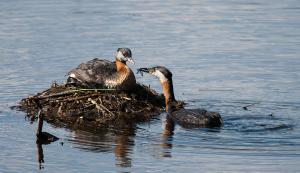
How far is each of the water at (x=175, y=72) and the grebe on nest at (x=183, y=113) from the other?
222 millimetres

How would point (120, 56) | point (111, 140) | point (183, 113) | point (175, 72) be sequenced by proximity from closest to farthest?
point (111, 140) → point (183, 113) → point (120, 56) → point (175, 72)

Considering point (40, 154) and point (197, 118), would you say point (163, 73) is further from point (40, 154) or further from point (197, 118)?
point (40, 154)

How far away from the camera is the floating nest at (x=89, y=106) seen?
1560 centimetres

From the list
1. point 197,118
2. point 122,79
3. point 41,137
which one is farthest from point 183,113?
point 41,137

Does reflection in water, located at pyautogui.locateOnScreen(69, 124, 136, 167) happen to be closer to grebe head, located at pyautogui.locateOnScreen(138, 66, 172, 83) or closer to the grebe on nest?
the grebe on nest

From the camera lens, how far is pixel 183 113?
605 inches

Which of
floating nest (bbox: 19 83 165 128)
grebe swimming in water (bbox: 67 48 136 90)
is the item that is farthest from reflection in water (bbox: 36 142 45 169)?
grebe swimming in water (bbox: 67 48 136 90)

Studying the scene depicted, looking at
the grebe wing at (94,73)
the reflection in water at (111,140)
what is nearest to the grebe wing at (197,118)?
the reflection in water at (111,140)

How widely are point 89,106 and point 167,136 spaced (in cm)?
204

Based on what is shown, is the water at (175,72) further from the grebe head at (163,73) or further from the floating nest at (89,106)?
the grebe head at (163,73)

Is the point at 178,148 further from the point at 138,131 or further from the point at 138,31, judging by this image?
the point at 138,31

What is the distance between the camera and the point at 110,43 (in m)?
21.7

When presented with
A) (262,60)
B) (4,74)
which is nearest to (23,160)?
(4,74)

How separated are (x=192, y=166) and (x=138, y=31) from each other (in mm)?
11205
